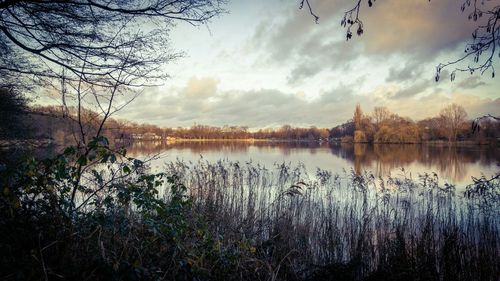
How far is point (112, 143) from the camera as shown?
466 centimetres

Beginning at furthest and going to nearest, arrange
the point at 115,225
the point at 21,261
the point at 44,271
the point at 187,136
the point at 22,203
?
the point at 187,136 < the point at 115,225 < the point at 22,203 < the point at 21,261 < the point at 44,271

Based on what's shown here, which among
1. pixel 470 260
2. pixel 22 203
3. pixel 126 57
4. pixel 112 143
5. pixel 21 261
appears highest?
pixel 126 57

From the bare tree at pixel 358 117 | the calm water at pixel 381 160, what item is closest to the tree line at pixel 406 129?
the bare tree at pixel 358 117

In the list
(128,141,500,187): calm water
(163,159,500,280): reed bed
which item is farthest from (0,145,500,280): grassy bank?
(128,141,500,187): calm water

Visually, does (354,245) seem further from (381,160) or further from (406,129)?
(406,129)

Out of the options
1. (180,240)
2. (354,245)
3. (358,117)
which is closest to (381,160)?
(354,245)

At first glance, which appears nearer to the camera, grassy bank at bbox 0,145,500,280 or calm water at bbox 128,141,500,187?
grassy bank at bbox 0,145,500,280

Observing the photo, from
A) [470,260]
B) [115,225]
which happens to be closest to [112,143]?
[115,225]

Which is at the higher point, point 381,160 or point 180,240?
point 180,240

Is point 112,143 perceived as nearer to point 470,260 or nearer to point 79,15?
point 79,15

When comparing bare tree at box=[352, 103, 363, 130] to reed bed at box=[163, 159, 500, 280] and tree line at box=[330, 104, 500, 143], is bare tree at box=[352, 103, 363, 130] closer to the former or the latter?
tree line at box=[330, 104, 500, 143]

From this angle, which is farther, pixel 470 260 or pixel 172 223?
pixel 470 260

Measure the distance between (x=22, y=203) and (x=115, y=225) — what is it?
92cm

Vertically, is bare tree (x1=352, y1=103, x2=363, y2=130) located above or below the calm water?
above
